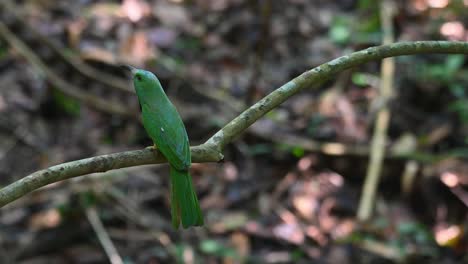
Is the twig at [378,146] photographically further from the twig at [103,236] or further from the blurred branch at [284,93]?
the blurred branch at [284,93]

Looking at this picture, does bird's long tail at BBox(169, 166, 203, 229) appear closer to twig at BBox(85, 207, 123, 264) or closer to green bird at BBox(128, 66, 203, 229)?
green bird at BBox(128, 66, 203, 229)

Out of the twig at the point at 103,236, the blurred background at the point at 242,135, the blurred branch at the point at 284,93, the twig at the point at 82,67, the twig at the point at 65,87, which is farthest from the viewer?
the twig at the point at 82,67

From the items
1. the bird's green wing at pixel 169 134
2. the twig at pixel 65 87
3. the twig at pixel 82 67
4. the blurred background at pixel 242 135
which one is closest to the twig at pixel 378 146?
the blurred background at pixel 242 135

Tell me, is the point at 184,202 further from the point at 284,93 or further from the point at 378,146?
the point at 378,146

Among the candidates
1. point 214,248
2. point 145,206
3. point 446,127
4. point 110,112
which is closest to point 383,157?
point 446,127

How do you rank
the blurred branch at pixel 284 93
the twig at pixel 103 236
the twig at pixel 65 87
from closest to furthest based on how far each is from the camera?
the blurred branch at pixel 284 93
the twig at pixel 103 236
the twig at pixel 65 87

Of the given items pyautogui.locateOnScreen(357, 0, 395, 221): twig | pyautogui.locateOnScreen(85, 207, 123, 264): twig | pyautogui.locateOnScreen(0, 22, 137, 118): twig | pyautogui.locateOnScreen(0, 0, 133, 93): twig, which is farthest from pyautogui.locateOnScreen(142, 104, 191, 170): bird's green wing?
pyautogui.locateOnScreen(0, 0, 133, 93): twig

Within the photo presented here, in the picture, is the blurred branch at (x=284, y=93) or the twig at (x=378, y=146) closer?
the blurred branch at (x=284, y=93)
